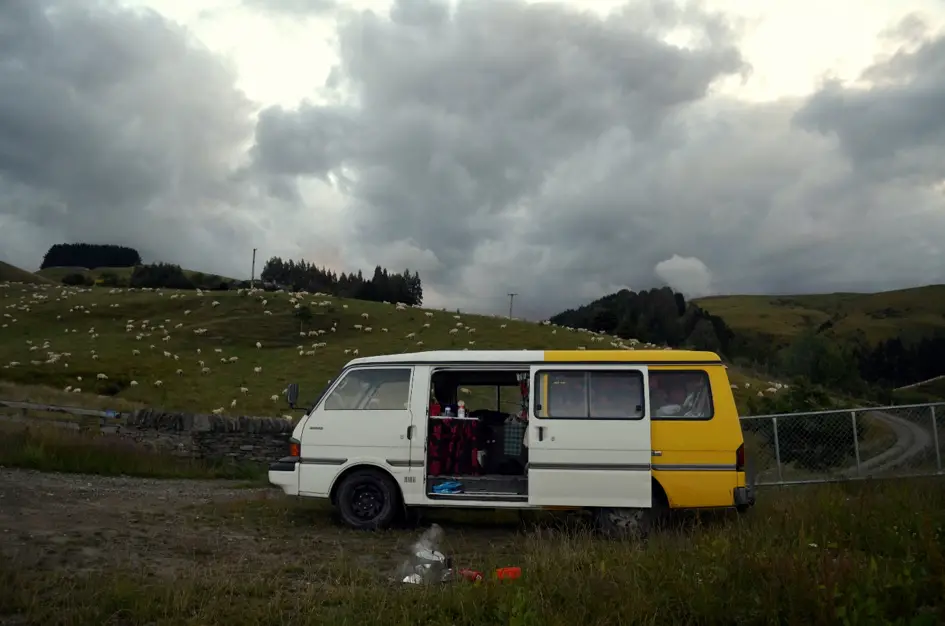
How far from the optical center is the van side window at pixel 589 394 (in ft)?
31.6

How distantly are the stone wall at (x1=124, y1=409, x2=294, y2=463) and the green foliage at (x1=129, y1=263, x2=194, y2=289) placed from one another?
80.6m

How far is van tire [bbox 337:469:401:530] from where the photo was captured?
9984 millimetres

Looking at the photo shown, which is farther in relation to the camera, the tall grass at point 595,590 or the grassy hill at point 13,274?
the grassy hill at point 13,274

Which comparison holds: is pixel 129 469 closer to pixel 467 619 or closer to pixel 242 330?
pixel 467 619

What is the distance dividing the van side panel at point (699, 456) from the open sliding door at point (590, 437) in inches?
9.0

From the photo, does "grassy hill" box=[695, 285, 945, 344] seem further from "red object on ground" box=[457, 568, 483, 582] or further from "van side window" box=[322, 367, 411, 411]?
"red object on ground" box=[457, 568, 483, 582]

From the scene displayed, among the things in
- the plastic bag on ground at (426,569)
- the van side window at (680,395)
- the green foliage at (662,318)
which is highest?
the green foliage at (662,318)

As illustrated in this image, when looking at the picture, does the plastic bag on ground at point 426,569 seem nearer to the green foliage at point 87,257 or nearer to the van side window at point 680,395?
the van side window at point 680,395

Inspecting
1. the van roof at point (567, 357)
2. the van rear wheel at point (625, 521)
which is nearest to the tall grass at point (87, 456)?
the van roof at point (567, 357)

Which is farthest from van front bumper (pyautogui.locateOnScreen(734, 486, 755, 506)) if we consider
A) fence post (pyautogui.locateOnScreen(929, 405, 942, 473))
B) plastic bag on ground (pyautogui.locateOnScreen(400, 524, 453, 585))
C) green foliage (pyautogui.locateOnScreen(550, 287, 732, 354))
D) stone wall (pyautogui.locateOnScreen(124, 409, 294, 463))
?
green foliage (pyautogui.locateOnScreen(550, 287, 732, 354))

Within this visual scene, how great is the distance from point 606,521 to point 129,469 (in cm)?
1159

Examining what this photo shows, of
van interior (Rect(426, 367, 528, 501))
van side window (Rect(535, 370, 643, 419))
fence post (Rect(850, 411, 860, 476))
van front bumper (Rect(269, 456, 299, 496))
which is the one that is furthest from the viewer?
fence post (Rect(850, 411, 860, 476))

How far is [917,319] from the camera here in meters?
158

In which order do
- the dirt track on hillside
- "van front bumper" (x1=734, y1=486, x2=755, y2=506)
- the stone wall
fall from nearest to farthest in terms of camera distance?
the dirt track on hillside, "van front bumper" (x1=734, y1=486, x2=755, y2=506), the stone wall
